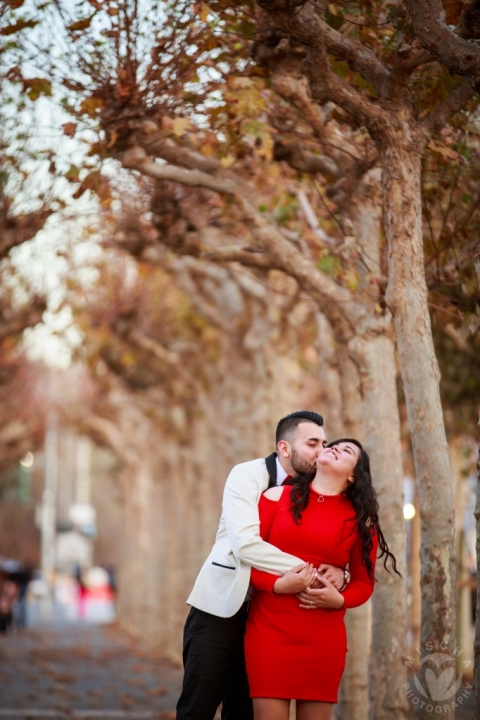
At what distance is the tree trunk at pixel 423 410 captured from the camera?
260 inches

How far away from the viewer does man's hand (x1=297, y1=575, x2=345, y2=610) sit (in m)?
5.68

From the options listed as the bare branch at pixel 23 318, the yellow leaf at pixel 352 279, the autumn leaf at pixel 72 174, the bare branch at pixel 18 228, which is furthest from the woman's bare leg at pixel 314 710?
the bare branch at pixel 23 318

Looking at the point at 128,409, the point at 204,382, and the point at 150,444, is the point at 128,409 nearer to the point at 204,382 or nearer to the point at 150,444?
the point at 150,444

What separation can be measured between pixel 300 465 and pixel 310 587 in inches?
30.3

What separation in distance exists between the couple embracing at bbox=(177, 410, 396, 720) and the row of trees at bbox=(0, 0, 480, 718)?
95 cm

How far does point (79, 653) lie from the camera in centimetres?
2338

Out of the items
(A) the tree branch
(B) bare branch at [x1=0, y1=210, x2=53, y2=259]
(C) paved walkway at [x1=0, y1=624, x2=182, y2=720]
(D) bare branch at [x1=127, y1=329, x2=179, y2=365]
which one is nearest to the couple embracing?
(A) the tree branch

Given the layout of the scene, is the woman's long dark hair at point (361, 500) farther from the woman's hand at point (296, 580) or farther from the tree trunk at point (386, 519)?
the tree trunk at point (386, 519)

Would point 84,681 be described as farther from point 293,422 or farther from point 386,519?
point 293,422

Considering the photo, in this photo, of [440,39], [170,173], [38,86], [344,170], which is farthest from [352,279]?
[38,86]

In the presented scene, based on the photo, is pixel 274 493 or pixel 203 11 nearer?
pixel 274 493

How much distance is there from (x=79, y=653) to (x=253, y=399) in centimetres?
1059

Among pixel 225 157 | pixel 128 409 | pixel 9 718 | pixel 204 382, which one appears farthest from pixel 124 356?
pixel 225 157

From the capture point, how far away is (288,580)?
5.68 m
